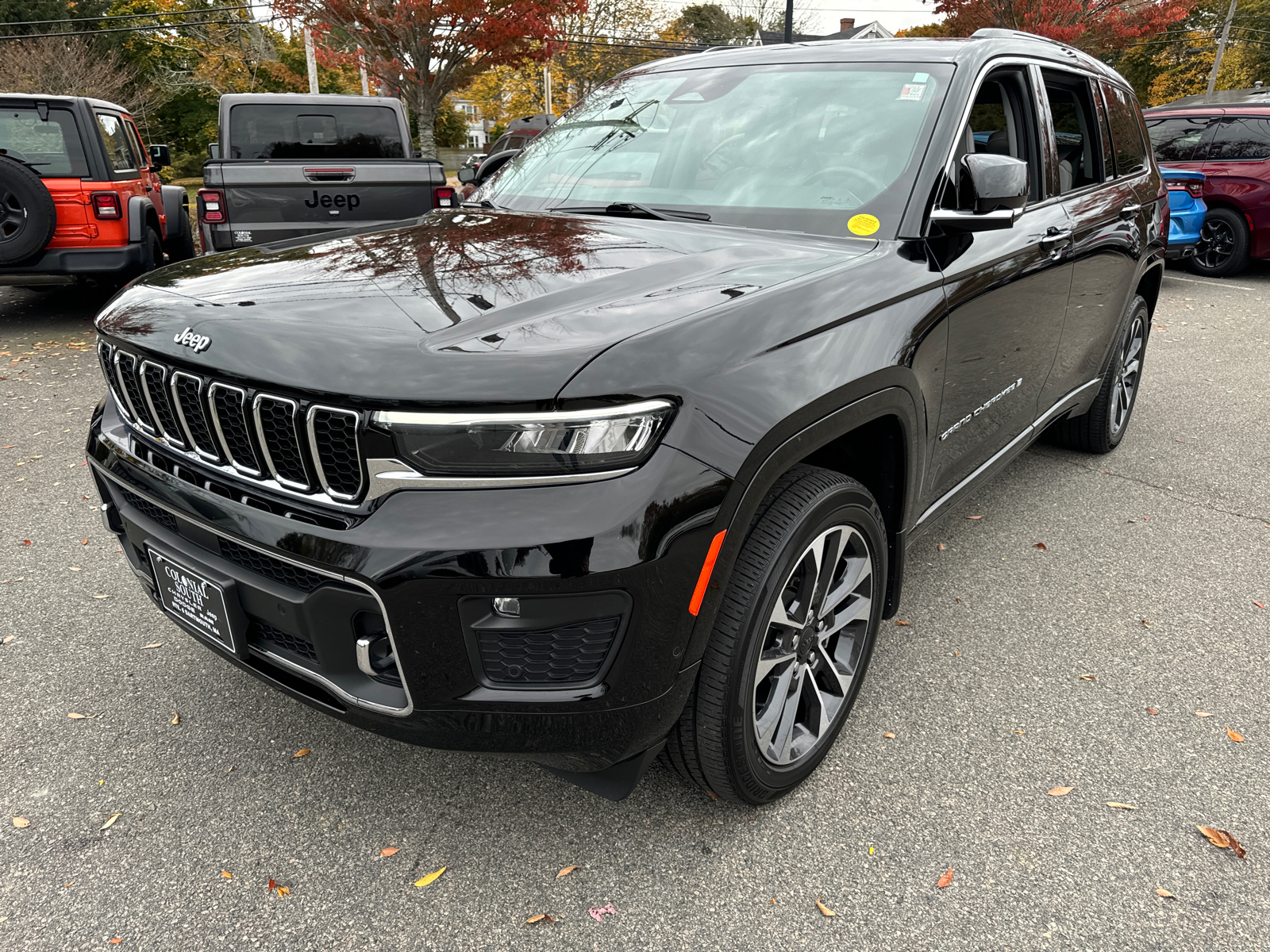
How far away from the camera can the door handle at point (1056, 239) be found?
3.22 m

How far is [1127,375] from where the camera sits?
4.95 metres

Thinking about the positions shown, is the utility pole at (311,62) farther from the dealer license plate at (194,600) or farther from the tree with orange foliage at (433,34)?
the dealer license plate at (194,600)

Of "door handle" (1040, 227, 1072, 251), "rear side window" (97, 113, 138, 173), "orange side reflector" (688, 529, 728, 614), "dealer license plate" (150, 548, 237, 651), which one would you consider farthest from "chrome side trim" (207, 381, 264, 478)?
"rear side window" (97, 113, 138, 173)

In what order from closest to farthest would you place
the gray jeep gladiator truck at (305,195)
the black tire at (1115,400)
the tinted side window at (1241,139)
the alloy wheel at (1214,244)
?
the black tire at (1115,400) → the gray jeep gladiator truck at (305,195) → the tinted side window at (1241,139) → the alloy wheel at (1214,244)

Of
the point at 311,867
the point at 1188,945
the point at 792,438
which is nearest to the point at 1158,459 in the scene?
the point at 1188,945

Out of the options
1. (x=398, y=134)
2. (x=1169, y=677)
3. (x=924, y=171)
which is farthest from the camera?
(x=398, y=134)

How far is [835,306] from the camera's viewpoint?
2.14 meters

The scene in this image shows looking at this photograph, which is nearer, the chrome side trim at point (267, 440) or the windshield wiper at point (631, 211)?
the chrome side trim at point (267, 440)

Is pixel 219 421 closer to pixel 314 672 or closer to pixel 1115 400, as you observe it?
pixel 314 672

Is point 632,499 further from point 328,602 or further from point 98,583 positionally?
point 98,583

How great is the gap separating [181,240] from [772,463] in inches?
365

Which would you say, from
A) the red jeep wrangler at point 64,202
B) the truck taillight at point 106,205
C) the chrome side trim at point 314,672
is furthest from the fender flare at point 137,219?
the chrome side trim at point 314,672

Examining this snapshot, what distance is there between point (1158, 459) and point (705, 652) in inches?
162

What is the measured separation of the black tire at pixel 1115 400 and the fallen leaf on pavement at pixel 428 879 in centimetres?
386
